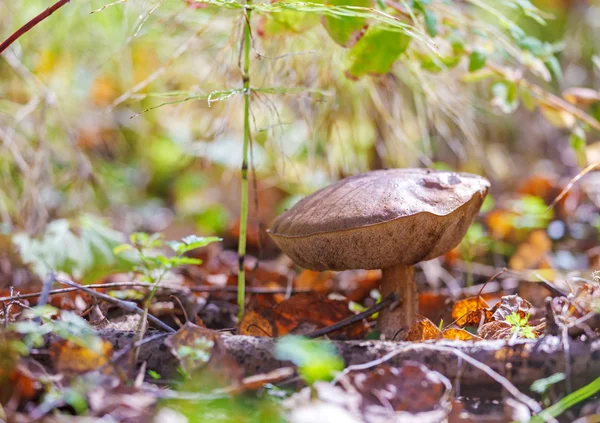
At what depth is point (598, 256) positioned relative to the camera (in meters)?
2.36

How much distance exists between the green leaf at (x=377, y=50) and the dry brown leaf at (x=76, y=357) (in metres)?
1.16

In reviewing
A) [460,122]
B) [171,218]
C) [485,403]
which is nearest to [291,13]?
[460,122]

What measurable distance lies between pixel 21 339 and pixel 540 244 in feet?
7.47

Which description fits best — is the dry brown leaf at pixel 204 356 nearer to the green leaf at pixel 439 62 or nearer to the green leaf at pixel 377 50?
the green leaf at pixel 377 50

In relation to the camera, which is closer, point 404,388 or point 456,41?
point 404,388

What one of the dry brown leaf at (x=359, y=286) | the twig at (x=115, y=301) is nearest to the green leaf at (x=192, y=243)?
the twig at (x=115, y=301)

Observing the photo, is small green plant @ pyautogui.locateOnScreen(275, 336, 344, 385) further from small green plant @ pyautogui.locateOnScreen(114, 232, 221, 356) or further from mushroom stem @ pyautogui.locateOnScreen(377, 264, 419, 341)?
mushroom stem @ pyautogui.locateOnScreen(377, 264, 419, 341)

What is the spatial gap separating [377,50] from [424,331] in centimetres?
87

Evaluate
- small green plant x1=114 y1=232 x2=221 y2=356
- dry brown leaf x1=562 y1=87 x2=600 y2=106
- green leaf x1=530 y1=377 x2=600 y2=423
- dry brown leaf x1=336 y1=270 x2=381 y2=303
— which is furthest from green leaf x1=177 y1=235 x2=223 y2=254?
dry brown leaf x1=562 y1=87 x2=600 y2=106

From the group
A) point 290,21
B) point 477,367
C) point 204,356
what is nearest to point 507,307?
point 477,367

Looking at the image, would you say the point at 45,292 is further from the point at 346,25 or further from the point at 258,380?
the point at 346,25

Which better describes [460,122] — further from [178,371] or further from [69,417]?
[69,417]

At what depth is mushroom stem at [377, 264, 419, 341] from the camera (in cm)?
153

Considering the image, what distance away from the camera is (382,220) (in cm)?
122
